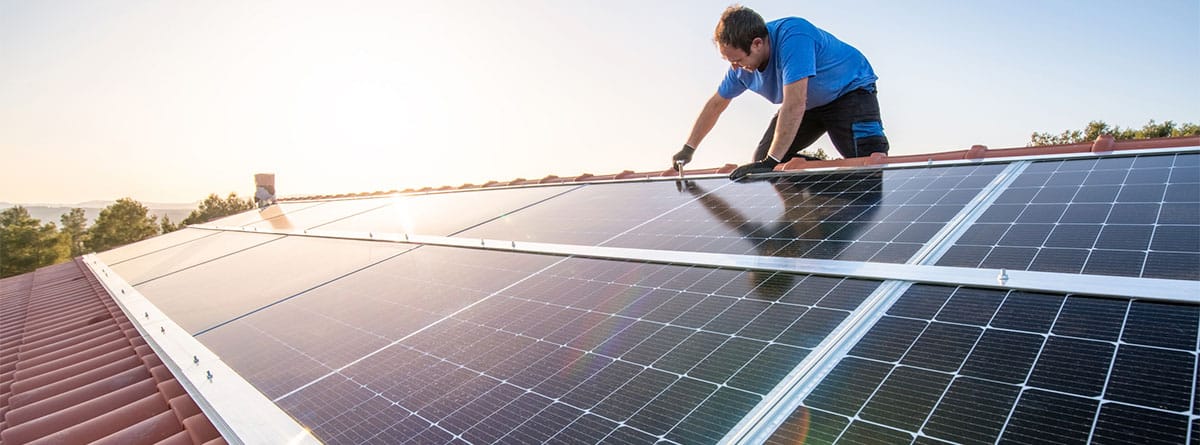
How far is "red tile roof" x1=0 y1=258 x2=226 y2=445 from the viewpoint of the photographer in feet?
11.3

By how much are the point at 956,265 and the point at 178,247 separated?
14.7 m

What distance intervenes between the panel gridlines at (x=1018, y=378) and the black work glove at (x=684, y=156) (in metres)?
5.49

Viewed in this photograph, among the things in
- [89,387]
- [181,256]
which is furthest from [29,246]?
[89,387]

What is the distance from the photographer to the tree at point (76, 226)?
74125mm

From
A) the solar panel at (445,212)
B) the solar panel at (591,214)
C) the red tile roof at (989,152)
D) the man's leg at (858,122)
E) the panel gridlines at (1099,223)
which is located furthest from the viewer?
the solar panel at (445,212)

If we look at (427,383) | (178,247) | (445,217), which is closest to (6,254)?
(178,247)

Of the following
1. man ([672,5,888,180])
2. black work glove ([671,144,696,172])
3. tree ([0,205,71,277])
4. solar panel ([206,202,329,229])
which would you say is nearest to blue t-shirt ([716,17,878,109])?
man ([672,5,888,180])

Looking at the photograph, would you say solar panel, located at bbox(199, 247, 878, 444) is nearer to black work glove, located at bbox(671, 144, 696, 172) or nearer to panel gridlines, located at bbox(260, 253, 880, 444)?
panel gridlines, located at bbox(260, 253, 880, 444)

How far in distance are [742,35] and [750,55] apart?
0.27 meters

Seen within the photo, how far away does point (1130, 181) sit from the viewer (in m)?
4.04

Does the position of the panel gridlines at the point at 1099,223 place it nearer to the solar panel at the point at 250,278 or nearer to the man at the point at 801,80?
the man at the point at 801,80

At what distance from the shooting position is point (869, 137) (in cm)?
712

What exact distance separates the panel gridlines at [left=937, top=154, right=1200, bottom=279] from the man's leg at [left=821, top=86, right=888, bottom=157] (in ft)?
8.39

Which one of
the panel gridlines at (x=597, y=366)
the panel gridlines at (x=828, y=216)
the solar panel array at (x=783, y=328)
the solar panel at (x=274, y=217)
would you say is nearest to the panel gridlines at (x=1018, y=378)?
the solar panel array at (x=783, y=328)
